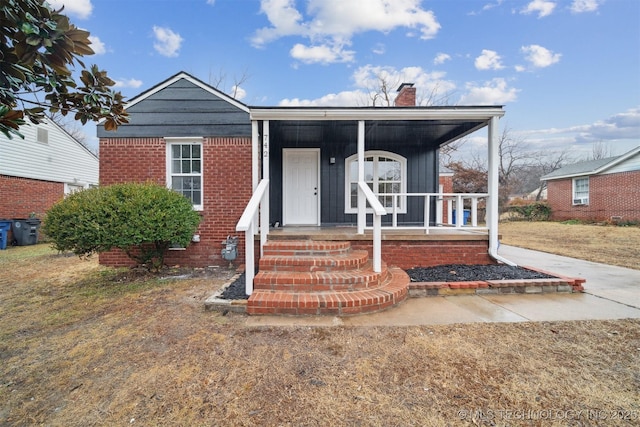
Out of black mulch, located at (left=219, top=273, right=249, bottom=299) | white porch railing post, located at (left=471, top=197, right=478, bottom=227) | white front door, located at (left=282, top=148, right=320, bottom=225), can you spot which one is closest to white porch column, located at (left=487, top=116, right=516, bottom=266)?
white porch railing post, located at (left=471, top=197, right=478, bottom=227)

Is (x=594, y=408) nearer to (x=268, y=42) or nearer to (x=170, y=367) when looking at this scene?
(x=170, y=367)

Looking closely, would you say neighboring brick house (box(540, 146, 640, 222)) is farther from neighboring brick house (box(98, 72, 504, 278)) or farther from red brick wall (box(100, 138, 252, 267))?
red brick wall (box(100, 138, 252, 267))

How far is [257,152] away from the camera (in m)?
5.35

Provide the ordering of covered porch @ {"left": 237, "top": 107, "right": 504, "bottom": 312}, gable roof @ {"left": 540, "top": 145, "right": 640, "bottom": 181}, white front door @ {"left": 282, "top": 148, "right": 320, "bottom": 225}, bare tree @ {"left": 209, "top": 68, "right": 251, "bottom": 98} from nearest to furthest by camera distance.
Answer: covered porch @ {"left": 237, "top": 107, "right": 504, "bottom": 312}
white front door @ {"left": 282, "top": 148, "right": 320, "bottom": 225}
gable roof @ {"left": 540, "top": 145, "right": 640, "bottom": 181}
bare tree @ {"left": 209, "top": 68, "right": 251, "bottom": 98}

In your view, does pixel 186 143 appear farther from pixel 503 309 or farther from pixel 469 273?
pixel 503 309

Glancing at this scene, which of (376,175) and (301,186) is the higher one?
(376,175)

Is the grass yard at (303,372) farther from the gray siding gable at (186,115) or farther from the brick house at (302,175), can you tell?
the gray siding gable at (186,115)

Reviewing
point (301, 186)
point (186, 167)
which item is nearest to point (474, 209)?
point (301, 186)

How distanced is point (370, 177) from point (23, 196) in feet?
44.2

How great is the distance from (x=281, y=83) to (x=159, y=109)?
12.6m

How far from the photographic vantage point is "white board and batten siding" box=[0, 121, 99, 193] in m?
10.9

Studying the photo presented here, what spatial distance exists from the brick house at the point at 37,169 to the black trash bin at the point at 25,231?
0.69 meters

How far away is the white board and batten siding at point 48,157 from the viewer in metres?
10.9

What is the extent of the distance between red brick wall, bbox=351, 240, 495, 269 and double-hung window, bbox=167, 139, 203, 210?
162 inches
